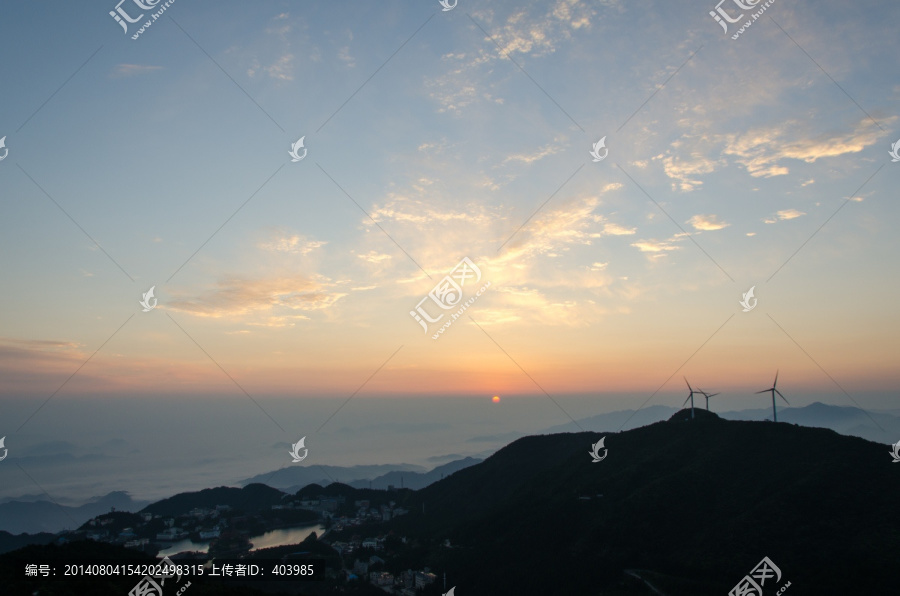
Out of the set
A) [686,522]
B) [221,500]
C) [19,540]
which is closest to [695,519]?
[686,522]

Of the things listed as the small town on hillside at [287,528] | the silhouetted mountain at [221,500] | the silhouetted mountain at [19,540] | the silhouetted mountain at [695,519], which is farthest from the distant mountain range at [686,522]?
the silhouetted mountain at [19,540]

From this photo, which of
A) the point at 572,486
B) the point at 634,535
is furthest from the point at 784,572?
the point at 572,486

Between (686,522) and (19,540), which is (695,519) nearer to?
(686,522)

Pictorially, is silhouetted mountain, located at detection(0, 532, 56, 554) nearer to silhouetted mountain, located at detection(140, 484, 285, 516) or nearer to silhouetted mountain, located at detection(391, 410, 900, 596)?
silhouetted mountain, located at detection(140, 484, 285, 516)

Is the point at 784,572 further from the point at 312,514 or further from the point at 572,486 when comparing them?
the point at 312,514

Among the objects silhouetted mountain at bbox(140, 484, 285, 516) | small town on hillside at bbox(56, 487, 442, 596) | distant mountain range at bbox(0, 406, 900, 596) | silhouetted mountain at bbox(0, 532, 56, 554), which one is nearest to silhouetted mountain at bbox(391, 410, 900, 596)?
distant mountain range at bbox(0, 406, 900, 596)
